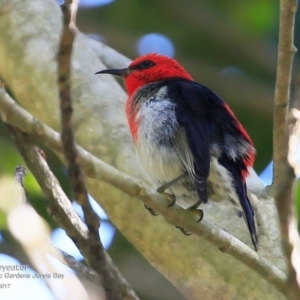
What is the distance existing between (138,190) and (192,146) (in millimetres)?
1158

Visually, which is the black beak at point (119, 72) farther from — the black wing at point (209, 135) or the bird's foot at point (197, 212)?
the bird's foot at point (197, 212)

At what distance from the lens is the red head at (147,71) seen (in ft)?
17.9

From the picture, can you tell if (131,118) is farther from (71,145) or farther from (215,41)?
(215,41)

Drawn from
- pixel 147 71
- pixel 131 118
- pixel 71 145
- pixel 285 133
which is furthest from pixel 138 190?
pixel 147 71

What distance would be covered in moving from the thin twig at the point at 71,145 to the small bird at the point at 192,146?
1.31m

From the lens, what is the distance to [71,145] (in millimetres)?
2561

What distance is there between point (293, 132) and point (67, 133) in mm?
1517

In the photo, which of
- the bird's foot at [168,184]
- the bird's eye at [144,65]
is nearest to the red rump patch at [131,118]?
the bird's foot at [168,184]

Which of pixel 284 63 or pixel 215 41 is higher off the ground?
pixel 284 63

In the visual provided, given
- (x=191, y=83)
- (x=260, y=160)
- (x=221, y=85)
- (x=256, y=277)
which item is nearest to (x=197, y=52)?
(x=221, y=85)

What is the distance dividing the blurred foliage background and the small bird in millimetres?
1910

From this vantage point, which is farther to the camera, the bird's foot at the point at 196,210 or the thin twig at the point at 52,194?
the bird's foot at the point at 196,210

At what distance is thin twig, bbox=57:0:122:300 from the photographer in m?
2.31

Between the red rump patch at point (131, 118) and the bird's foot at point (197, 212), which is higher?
the red rump patch at point (131, 118)
